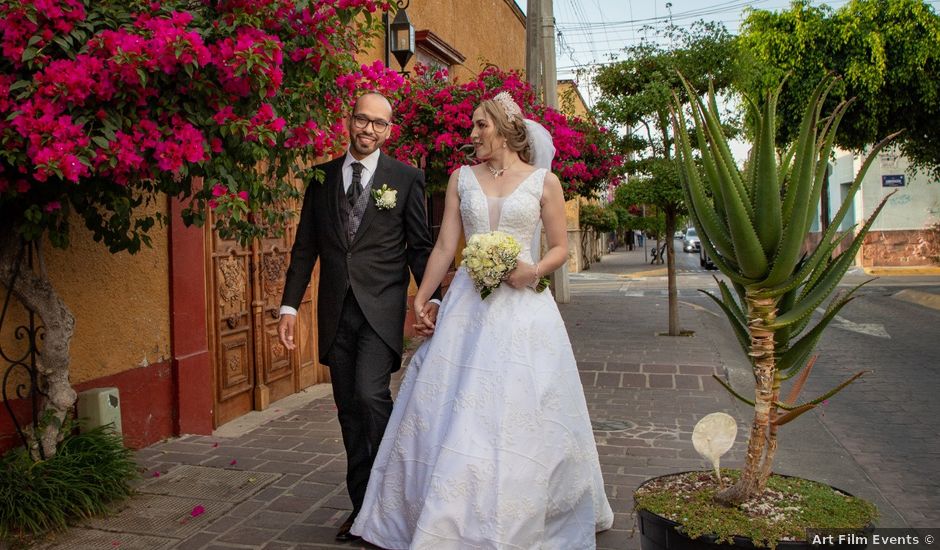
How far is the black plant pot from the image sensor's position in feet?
7.91

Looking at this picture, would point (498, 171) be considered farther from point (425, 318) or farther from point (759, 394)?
point (759, 394)

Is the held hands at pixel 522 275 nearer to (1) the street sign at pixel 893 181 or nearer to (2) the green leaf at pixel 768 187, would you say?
(2) the green leaf at pixel 768 187

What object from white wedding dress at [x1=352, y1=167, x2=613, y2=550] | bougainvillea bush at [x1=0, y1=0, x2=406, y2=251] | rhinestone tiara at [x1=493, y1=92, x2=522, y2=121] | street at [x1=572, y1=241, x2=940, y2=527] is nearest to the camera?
bougainvillea bush at [x1=0, y1=0, x2=406, y2=251]

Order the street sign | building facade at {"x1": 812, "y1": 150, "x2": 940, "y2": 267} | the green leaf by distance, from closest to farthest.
→ the green leaf
the street sign
building facade at {"x1": 812, "y1": 150, "x2": 940, "y2": 267}

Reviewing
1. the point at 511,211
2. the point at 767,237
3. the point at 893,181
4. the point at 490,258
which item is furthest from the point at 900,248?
the point at 767,237

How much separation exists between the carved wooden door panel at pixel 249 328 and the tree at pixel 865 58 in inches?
536

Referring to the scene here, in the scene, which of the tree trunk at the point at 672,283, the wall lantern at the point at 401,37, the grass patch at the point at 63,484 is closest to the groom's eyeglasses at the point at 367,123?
the grass patch at the point at 63,484

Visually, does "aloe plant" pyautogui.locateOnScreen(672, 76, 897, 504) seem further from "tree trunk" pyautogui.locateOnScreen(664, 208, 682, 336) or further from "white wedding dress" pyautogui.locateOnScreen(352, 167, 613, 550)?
"tree trunk" pyautogui.locateOnScreen(664, 208, 682, 336)

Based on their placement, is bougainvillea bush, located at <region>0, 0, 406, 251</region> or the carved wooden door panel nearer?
bougainvillea bush, located at <region>0, 0, 406, 251</region>

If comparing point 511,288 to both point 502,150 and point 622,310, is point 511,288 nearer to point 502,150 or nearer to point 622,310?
point 502,150

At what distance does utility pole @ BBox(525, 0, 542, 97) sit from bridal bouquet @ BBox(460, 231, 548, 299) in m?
10.5

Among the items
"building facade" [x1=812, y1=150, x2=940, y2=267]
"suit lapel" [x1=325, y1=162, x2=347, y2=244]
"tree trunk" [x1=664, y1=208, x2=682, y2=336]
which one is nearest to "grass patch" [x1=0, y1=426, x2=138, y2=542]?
"suit lapel" [x1=325, y1=162, x2=347, y2=244]

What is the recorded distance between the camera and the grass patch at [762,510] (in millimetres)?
2484

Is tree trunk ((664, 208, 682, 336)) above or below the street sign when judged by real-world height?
below
